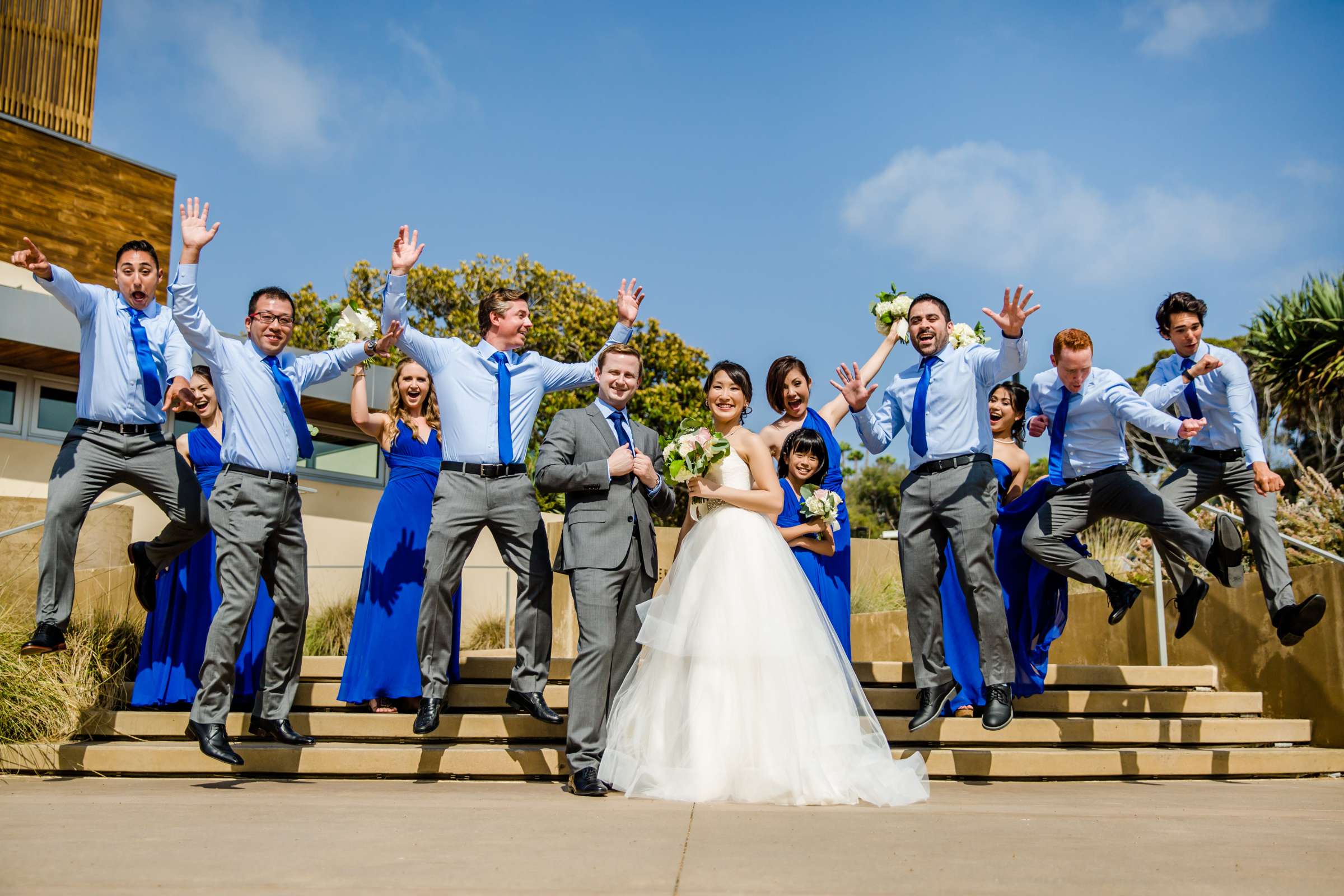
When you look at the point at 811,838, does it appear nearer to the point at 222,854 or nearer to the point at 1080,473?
the point at 222,854

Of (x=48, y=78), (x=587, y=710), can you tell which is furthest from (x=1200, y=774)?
(x=48, y=78)

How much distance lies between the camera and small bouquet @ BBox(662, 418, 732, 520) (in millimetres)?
5410

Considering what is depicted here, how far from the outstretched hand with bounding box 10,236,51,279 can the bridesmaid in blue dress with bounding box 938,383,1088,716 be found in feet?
17.0

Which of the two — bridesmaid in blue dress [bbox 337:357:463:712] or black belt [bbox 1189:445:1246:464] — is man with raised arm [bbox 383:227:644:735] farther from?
black belt [bbox 1189:445:1246:464]

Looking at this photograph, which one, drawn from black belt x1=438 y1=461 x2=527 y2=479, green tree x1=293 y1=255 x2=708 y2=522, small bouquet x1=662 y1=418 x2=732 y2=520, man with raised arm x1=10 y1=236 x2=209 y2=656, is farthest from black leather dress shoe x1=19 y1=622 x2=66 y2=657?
green tree x1=293 y1=255 x2=708 y2=522

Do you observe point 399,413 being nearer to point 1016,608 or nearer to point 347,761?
point 347,761

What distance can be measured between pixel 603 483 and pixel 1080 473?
290 cm

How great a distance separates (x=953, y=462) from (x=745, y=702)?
1.84 m

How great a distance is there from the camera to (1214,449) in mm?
6230

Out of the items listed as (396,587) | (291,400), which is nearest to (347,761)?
(396,587)

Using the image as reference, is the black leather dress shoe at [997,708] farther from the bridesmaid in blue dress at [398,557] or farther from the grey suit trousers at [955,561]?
the bridesmaid in blue dress at [398,557]

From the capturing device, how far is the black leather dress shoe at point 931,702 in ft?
18.2

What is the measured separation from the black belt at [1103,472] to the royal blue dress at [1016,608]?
20 cm

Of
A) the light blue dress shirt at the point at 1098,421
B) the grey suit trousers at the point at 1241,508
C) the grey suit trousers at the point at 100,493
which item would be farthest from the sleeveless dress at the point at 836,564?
the grey suit trousers at the point at 100,493
